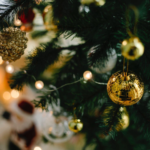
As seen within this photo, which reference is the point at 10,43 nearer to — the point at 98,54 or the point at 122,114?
the point at 98,54

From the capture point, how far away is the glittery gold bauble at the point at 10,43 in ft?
1.15

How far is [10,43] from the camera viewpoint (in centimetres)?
35

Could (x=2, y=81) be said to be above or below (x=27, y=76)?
below

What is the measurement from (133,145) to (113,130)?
0.27 meters

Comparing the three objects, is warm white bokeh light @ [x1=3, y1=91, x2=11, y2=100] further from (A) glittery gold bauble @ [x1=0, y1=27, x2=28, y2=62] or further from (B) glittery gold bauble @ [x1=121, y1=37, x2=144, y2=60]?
(B) glittery gold bauble @ [x1=121, y1=37, x2=144, y2=60]

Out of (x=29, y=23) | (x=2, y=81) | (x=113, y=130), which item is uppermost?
(x=29, y=23)

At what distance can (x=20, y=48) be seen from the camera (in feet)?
1.20

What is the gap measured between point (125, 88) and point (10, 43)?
271 mm

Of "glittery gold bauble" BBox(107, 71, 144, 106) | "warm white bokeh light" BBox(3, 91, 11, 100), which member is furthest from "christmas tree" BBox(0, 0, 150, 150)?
"warm white bokeh light" BBox(3, 91, 11, 100)

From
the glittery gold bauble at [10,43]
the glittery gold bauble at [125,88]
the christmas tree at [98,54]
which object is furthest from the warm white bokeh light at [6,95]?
the glittery gold bauble at [125,88]

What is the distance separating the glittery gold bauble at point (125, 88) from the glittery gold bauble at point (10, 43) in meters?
0.23

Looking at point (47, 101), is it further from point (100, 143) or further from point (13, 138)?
point (13, 138)

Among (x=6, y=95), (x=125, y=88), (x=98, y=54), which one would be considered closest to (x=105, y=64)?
(x=98, y=54)

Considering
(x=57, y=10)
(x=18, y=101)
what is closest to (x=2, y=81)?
(x=18, y=101)
